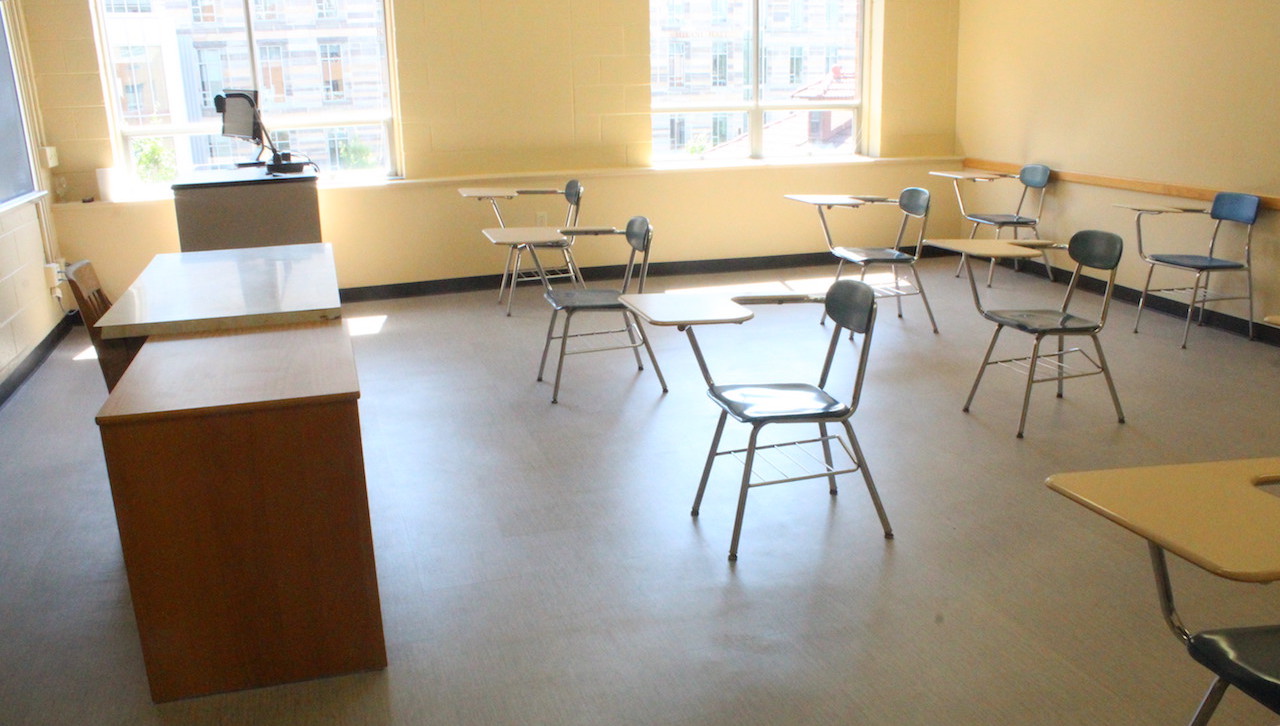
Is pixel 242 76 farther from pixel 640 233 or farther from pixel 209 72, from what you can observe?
pixel 640 233

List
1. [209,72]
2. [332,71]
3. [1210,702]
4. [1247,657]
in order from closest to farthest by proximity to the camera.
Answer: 1. [1247,657]
2. [1210,702]
3. [209,72]
4. [332,71]

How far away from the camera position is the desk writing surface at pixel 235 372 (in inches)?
89.2

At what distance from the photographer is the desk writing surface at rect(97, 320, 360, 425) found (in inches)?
89.2

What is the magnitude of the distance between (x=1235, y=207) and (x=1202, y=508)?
4.62 m

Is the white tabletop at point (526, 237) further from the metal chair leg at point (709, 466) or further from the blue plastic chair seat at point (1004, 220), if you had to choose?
the blue plastic chair seat at point (1004, 220)

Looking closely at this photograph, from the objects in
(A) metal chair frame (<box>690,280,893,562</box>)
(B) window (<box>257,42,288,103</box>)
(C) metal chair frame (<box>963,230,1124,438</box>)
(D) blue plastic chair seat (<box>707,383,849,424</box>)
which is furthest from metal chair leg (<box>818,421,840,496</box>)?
(B) window (<box>257,42,288,103</box>)

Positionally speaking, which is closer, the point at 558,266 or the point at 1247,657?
the point at 1247,657

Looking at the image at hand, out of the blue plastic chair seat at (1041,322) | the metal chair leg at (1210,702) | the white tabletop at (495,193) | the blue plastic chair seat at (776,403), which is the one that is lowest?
the metal chair leg at (1210,702)

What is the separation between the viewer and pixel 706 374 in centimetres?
335

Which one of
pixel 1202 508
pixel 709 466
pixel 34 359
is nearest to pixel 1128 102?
pixel 709 466

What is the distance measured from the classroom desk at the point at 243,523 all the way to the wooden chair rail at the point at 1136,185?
17.4 ft

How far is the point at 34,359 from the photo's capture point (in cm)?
531

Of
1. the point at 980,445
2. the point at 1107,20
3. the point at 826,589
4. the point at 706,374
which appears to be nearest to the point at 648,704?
the point at 826,589

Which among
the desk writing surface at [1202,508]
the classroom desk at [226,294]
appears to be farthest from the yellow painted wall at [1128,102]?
the classroom desk at [226,294]
